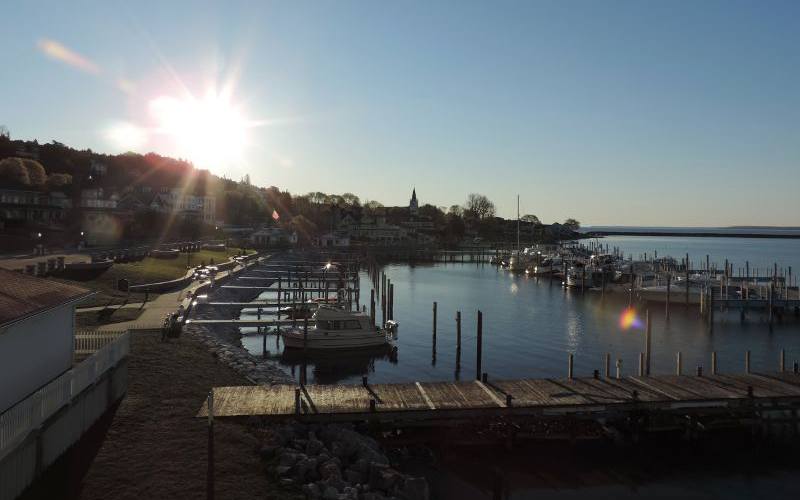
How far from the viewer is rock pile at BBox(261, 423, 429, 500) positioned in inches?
553

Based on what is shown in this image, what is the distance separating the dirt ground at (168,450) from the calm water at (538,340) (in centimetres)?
1354

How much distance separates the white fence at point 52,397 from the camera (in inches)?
442

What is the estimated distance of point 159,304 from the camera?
4006cm

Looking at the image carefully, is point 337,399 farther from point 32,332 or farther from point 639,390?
point 639,390

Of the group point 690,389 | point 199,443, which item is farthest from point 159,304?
point 690,389

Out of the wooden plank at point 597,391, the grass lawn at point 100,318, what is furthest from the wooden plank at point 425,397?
the grass lawn at point 100,318

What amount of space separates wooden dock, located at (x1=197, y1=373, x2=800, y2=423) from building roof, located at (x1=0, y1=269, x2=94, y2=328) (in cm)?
520

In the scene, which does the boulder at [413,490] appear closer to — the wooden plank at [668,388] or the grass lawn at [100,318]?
the wooden plank at [668,388]

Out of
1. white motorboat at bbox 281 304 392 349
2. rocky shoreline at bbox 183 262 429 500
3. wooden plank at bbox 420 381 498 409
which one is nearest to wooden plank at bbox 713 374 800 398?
wooden plank at bbox 420 381 498 409

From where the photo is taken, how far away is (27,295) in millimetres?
15008

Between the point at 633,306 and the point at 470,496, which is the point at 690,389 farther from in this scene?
the point at 633,306

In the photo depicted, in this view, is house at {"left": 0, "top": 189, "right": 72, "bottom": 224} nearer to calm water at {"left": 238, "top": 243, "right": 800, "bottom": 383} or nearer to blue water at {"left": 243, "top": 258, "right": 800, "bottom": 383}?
calm water at {"left": 238, "top": 243, "right": 800, "bottom": 383}

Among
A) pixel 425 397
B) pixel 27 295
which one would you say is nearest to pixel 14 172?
pixel 27 295

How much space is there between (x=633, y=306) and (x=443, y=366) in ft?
118
